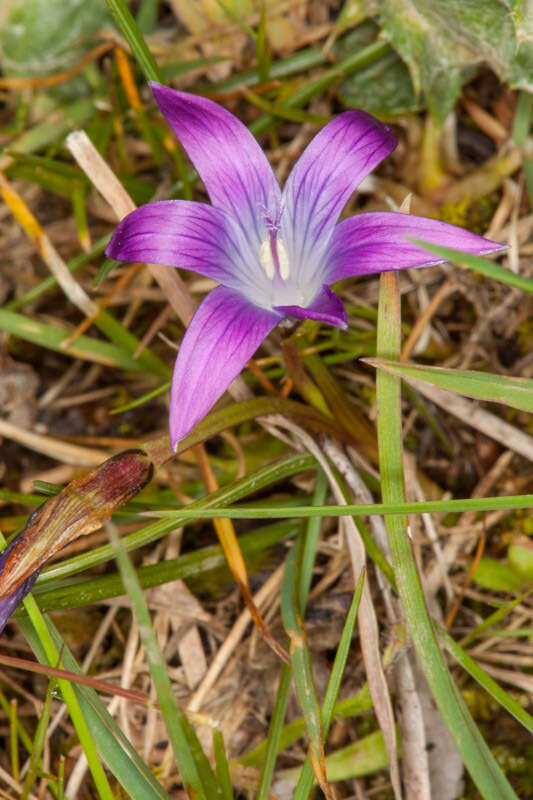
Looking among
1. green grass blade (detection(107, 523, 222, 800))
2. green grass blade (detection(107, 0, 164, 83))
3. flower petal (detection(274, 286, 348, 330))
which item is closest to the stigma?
flower petal (detection(274, 286, 348, 330))

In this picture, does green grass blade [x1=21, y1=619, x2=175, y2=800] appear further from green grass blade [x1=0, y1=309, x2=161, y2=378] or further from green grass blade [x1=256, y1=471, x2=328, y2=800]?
green grass blade [x1=0, y1=309, x2=161, y2=378]

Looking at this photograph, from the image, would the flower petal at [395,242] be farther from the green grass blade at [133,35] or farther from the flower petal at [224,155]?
the green grass blade at [133,35]

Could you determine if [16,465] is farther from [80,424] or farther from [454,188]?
[454,188]

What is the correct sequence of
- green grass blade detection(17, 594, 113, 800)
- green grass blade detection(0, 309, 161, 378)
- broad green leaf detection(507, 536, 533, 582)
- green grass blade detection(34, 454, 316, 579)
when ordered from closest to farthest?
green grass blade detection(17, 594, 113, 800)
green grass blade detection(34, 454, 316, 579)
broad green leaf detection(507, 536, 533, 582)
green grass blade detection(0, 309, 161, 378)

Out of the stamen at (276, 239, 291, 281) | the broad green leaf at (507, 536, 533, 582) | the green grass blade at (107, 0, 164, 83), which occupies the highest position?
the green grass blade at (107, 0, 164, 83)

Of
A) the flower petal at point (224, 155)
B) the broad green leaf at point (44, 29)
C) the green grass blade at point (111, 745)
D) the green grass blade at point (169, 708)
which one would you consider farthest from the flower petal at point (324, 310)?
the broad green leaf at point (44, 29)

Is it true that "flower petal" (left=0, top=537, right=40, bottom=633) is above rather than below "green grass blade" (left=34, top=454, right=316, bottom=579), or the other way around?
above
